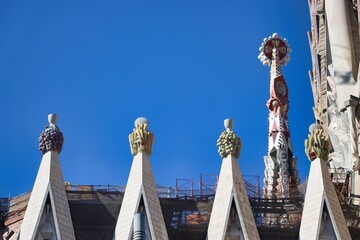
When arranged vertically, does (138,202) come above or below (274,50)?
below

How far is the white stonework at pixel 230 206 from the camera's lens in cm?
4325

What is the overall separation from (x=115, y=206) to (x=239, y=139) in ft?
15.2

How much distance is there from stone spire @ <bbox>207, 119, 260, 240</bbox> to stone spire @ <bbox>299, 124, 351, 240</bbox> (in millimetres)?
1709

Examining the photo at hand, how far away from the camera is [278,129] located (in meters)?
54.3

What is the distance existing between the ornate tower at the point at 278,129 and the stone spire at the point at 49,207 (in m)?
10.4

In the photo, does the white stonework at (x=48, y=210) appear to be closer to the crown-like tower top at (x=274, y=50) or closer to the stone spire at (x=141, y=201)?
the stone spire at (x=141, y=201)

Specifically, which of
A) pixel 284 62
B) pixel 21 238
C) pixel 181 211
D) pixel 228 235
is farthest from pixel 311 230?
pixel 284 62

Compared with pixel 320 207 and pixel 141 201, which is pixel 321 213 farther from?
pixel 141 201

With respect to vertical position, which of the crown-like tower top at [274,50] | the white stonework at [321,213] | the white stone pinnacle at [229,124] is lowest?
the white stonework at [321,213]

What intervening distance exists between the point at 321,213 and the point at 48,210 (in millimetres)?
8409

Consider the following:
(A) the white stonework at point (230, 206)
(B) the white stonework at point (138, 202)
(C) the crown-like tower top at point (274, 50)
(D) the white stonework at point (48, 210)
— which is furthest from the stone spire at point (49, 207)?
(C) the crown-like tower top at point (274, 50)

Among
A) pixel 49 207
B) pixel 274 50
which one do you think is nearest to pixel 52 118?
pixel 49 207

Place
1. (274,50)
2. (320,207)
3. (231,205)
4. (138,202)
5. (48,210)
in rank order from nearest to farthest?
(48,210) → (138,202) → (320,207) → (231,205) → (274,50)

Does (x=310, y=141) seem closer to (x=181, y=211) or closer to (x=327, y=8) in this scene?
(x=181, y=211)
